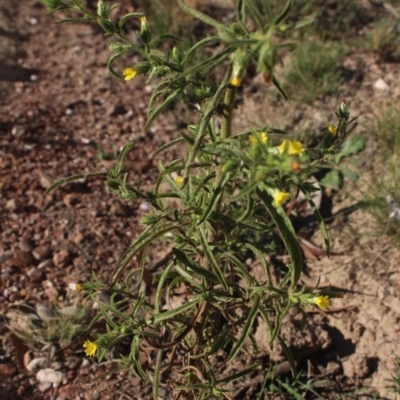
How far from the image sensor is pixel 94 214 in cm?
374

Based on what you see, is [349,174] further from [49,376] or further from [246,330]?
[49,376]

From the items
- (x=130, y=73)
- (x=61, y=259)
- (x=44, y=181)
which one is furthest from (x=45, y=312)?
(x=130, y=73)

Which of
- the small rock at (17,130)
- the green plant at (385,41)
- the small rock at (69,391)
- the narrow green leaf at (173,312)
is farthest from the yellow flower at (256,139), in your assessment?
the green plant at (385,41)

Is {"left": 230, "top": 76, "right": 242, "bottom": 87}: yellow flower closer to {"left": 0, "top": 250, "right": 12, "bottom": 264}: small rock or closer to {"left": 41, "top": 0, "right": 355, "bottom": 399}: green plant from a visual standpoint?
{"left": 41, "top": 0, "right": 355, "bottom": 399}: green plant

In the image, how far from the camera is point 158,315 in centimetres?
225

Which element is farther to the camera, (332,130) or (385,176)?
(385,176)

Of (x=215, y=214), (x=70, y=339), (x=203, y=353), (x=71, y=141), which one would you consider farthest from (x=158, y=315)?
(x=71, y=141)

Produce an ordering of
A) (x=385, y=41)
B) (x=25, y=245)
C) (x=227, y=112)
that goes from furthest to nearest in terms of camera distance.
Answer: (x=385, y=41) < (x=25, y=245) < (x=227, y=112)

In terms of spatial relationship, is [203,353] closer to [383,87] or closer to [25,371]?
[25,371]

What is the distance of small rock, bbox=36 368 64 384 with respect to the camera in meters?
2.95

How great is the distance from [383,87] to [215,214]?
2867 mm

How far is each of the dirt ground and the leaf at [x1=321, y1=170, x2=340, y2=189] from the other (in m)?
0.09

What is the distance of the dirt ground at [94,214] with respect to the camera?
302 centimetres

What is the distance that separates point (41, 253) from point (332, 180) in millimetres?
1912
